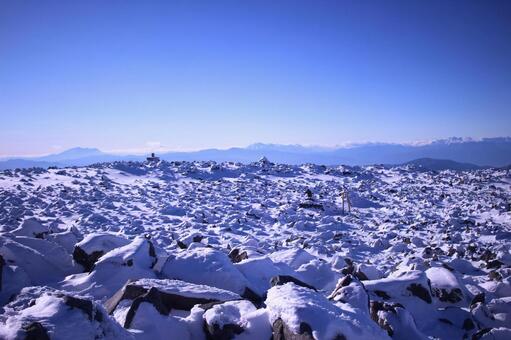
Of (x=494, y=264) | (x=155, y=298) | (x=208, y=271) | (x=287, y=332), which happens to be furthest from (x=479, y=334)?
(x=494, y=264)

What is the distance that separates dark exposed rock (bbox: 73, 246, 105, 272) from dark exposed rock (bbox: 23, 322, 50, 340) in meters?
5.77

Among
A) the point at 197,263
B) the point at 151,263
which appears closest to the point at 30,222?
the point at 151,263

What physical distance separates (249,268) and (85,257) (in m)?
4.68

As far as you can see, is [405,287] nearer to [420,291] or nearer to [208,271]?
[420,291]

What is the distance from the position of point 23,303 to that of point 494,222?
27793 mm

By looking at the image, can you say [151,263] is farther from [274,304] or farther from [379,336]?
[379,336]

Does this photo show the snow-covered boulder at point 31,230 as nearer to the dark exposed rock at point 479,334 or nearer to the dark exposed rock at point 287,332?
the dark exposed rock at point 287,332

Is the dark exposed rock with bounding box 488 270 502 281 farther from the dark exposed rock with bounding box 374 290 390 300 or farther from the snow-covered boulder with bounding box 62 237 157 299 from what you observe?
the snow-covered boulder with bounding box 62 237 157 299

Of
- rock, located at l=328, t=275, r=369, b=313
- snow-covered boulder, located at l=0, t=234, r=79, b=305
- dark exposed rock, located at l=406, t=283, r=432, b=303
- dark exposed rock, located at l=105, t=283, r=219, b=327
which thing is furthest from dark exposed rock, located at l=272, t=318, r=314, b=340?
snow-covered boulder, located at l=0, t=234, r=79, b=305

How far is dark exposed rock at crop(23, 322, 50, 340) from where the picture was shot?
363cm

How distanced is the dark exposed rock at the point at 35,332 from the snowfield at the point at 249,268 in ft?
0.05

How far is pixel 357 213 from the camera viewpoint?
27438 mm

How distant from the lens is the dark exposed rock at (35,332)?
363 centimetres

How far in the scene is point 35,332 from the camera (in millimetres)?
3678
